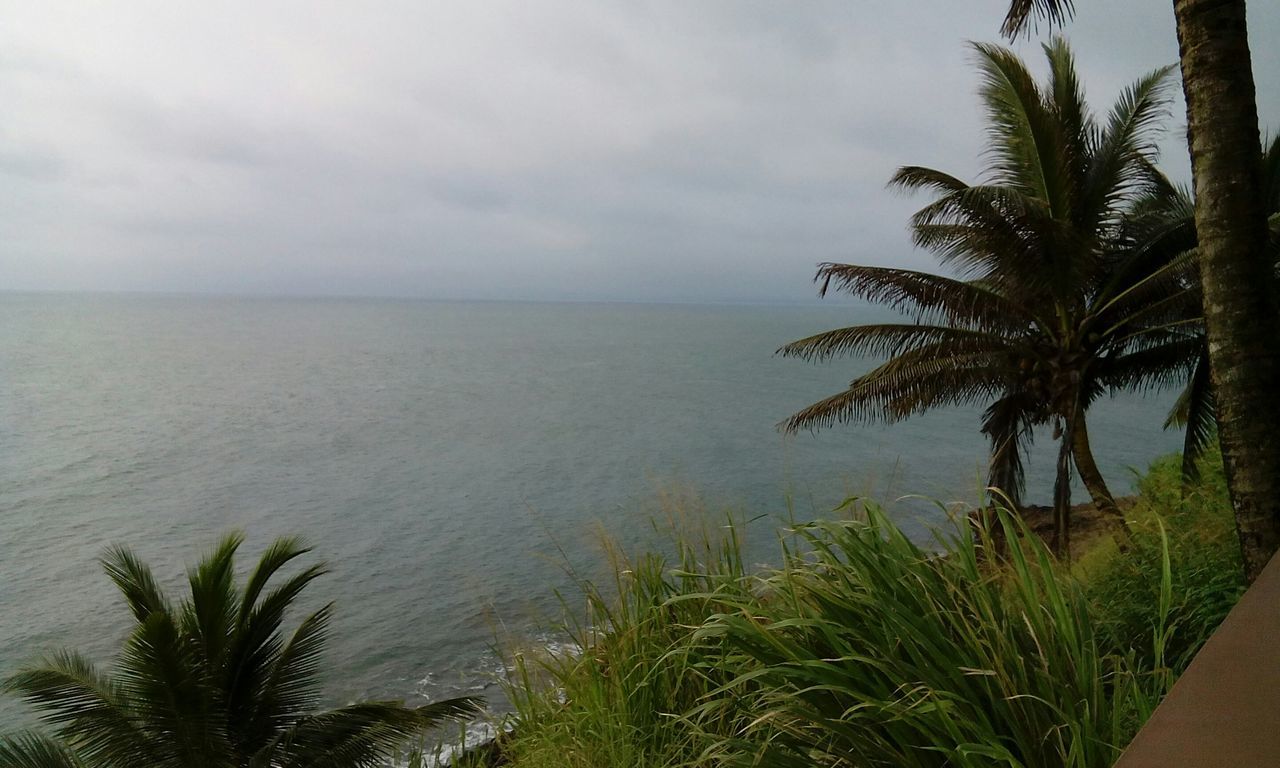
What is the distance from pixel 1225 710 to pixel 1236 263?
12.5 feet

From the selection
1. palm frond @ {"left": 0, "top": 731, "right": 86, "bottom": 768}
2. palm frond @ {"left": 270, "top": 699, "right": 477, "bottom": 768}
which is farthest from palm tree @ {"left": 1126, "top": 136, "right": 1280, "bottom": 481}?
palm frond @ {"left": 0, "top": 731, "right": 86, "bottom": 768}

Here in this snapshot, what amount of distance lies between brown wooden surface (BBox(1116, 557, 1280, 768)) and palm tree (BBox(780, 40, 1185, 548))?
29.2ft

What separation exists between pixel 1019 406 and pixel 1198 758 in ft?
38.0

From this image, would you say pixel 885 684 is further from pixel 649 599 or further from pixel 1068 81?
pixel 1068 81

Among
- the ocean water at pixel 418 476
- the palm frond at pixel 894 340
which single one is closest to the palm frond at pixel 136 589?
the ocean water at pixel 418 476

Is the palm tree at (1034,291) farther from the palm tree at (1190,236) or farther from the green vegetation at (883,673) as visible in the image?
the green vegetation at (883,673)

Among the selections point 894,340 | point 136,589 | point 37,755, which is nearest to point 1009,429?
point 894,340

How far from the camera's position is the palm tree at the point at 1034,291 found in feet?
33.4

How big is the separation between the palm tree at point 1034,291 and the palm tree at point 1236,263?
17.7 feet

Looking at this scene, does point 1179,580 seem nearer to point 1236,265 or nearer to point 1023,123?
point 1236,265

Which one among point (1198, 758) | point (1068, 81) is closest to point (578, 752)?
point (1198, 758)

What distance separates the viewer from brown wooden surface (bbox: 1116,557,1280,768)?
1.20 m

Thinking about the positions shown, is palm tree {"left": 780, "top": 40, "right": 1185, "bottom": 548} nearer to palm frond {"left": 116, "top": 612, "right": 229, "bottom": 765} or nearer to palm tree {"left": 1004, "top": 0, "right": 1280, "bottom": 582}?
palm tree {"left": 1004, "top": 0, "right": 1280, "bottom": 582}

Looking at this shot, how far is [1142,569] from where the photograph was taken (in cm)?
515
